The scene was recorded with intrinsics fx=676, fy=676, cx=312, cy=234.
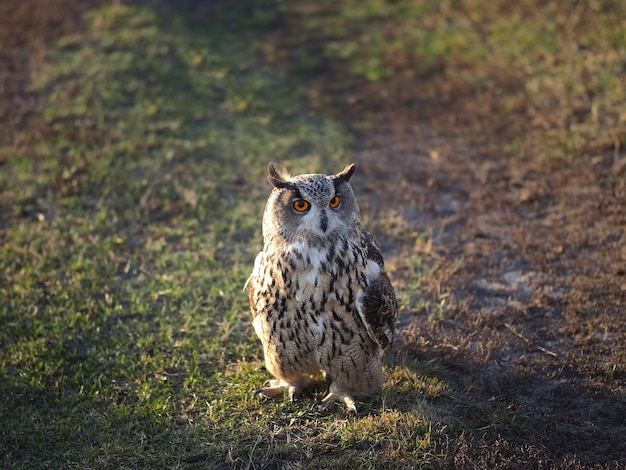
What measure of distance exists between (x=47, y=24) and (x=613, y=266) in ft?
27.4

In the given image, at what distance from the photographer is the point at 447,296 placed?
16.9 ft

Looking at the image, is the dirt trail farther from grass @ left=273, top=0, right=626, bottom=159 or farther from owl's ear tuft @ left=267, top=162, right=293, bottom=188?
owl's ear tuft @ left=267, top=162, right=293, bottom=188

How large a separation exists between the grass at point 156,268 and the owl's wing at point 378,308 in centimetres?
46

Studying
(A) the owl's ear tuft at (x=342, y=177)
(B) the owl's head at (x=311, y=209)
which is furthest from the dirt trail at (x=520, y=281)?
(A) the owl's ear tuft at (x=342, y=177)

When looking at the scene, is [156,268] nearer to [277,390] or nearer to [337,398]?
[277,390]

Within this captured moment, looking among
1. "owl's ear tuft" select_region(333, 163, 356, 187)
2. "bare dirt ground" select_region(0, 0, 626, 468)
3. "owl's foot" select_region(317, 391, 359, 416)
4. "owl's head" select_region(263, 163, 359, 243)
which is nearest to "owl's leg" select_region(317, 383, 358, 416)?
"owl's foot" select_region(317, 391, 359, 416)

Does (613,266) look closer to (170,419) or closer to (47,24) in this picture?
(170,419)

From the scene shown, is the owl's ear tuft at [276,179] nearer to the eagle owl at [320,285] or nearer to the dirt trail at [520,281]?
the eagle owl at [320,285]

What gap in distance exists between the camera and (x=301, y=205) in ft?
12.1

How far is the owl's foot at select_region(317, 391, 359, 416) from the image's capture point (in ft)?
13.3

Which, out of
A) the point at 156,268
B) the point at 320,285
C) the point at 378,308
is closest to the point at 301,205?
the point at 320,285

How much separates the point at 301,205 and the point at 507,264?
2.51 metres

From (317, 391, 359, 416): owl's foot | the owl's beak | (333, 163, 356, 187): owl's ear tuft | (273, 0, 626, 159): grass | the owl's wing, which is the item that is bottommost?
(317, 391, 359, 416): owl's foot

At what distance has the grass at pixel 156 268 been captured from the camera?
384cm
